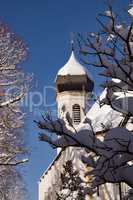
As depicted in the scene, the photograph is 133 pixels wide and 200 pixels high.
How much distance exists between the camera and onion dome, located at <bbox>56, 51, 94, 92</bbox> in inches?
1666

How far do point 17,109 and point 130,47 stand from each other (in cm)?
1311

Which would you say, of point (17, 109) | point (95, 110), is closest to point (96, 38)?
point (17, 109)

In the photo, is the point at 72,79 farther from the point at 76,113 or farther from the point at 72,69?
the point at 76,113

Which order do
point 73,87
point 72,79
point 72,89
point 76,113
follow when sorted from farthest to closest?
1. point 72,79
2. point 72,89
3. point 73,87
4. point 76,113

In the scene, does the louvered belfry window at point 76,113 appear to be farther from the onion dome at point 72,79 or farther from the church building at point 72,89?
the onion dome at point 72,79

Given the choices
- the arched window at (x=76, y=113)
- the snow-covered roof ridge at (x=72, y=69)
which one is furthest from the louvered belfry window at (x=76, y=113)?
the snow-covered roof ridge at (x=72, y=69)

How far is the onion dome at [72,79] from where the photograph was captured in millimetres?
42312

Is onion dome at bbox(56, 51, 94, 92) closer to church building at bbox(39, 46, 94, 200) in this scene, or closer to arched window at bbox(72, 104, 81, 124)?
church building at bbox(39, 46, 94, 200)

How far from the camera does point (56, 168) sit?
3444cm

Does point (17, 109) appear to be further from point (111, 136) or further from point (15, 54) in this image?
point (111, 136)

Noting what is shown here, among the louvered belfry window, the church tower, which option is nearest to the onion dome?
the church tower

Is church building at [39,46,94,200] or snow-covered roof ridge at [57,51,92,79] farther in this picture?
snow-covered roof ridge at [57,51,92,79]

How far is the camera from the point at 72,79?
42.5 metres

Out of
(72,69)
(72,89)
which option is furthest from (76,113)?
(72,69)
